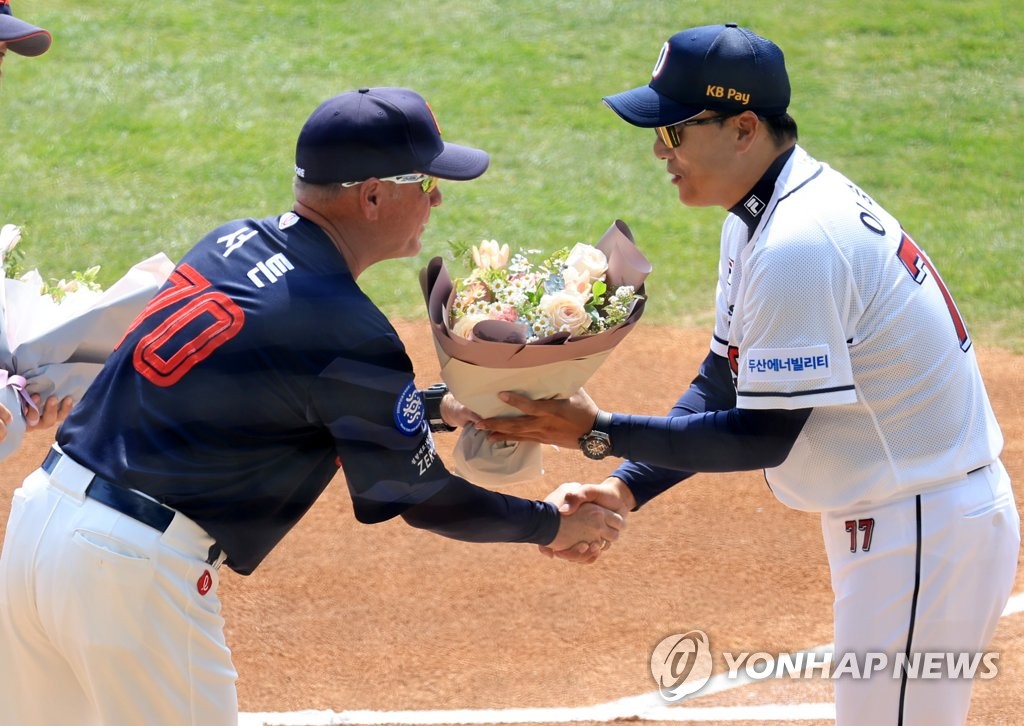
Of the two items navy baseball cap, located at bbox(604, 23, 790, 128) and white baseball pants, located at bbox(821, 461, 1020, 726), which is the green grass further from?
white baseball pants, located at bbox(821, 461, 1020, 726)

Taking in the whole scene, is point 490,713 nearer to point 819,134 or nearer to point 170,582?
point 170,582

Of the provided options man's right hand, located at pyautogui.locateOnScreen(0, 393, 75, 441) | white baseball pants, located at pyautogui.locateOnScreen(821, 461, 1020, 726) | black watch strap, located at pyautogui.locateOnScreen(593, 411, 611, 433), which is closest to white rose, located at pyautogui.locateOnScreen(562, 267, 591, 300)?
black watch strap, located at pyautogui.locateOnScreen(593, 411, 611, 433)

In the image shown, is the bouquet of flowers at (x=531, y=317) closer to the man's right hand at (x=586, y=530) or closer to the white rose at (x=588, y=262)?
the white rose at (x=588, y=262)

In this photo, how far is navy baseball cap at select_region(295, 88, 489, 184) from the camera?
3189mm

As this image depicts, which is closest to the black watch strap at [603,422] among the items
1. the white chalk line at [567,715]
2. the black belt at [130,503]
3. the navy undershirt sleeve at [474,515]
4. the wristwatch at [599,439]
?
the wristwatch at [599,439]

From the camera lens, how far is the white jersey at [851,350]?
308cm

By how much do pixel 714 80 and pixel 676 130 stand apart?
189 millimetres

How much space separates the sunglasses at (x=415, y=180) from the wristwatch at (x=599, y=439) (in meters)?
0.79

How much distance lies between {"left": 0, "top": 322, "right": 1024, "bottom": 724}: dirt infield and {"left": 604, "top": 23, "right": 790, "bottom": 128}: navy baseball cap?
2321mm

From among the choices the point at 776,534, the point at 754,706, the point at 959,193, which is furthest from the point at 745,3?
the point at 754,706

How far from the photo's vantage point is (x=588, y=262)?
3.70m

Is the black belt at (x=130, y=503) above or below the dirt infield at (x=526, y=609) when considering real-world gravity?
above

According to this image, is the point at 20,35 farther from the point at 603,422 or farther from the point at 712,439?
the point at 712,439

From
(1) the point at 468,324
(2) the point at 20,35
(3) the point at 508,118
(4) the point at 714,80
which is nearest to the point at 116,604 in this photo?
(1) the point at 468,324
